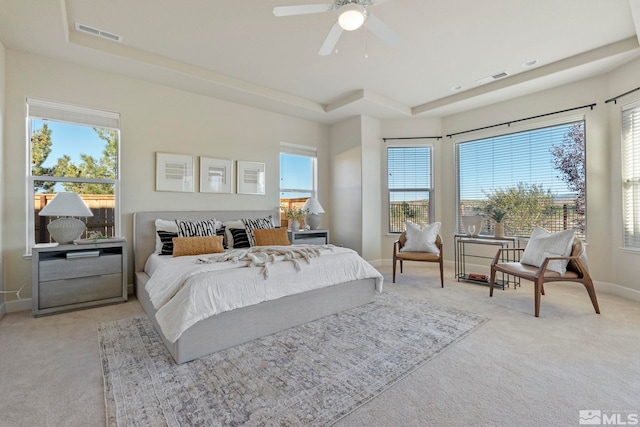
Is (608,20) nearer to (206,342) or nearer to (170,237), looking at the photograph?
(206,342)

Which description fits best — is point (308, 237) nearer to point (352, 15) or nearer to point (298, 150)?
point (298, 150)

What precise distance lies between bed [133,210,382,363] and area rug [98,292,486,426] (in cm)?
7

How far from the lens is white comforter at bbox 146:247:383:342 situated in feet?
7.09

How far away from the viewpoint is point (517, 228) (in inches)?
191

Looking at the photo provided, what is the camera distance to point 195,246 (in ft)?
11.2

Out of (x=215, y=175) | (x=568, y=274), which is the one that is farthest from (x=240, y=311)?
(x=568, y=274)

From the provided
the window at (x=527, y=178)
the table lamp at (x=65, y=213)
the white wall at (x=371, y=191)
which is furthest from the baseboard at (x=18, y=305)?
the window at (x=527, y=178)

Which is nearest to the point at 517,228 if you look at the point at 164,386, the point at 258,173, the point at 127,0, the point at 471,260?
the point at 471,260

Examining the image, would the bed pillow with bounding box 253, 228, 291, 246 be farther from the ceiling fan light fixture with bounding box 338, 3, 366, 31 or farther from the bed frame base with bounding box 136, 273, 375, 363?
the ceiling fan light fixture with bounding box 338, 3, 366, 31

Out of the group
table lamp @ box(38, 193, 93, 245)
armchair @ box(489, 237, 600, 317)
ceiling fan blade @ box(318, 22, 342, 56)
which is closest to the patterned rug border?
armchair @ box(489, 237, 600, 317)

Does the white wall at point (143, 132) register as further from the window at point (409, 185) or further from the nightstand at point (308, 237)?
the window at point (409, 185)

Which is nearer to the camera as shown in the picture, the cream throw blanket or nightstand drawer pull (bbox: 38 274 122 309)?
the cream throw blanket

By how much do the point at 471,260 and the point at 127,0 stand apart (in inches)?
235

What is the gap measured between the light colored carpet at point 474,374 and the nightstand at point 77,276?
159mm
